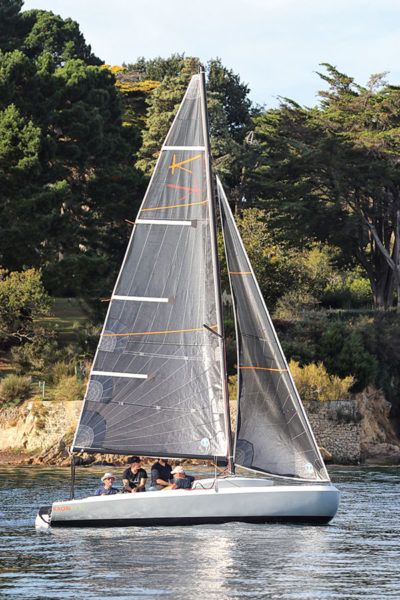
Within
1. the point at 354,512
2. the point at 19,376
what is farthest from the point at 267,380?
the point at 19,376

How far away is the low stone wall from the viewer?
47.6 metres

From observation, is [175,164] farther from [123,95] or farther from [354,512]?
[123,95]

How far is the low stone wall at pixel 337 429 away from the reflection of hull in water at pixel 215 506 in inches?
953

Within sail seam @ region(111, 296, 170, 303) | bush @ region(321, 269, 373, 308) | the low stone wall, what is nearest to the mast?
sail seam @ region(111, 296, 170, 303)

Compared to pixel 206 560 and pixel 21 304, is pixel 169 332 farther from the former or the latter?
pixel 21 304

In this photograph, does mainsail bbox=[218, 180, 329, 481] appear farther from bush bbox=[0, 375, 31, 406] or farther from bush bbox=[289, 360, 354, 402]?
bush bbox=[0, 375, 31, 406]

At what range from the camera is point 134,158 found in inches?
2635

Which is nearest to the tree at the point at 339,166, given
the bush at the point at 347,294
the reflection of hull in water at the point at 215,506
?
the bush at the point at 347,294

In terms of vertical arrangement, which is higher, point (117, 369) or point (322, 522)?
point (117, 369)

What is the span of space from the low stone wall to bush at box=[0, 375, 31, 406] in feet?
44.1

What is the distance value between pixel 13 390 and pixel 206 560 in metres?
29.6

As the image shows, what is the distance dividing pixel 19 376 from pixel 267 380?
2782cm

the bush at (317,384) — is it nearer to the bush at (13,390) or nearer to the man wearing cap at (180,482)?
the bush at (13,390)

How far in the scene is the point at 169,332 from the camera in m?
24.7
